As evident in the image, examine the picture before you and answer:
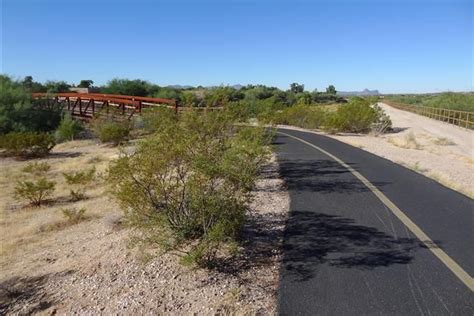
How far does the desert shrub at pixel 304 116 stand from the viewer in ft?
110

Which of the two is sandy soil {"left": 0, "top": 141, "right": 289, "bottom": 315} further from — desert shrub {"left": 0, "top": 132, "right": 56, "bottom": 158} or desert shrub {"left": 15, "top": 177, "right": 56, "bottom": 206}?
desert shrub {"left": 0, "top": 132, "right": 56, "bottom": 158}

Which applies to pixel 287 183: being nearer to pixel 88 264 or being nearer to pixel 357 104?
pixel 88 264

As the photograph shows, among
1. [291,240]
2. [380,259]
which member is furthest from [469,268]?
[291,240]

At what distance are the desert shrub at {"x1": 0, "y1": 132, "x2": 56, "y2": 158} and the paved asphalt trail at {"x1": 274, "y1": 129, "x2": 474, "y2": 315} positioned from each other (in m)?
14.8

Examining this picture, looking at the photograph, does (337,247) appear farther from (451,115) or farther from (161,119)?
(451,115)

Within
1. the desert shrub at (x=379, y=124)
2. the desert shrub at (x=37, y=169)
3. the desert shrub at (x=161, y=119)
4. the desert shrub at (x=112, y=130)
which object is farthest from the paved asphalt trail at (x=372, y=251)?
the desert shrub at (x=379, y=124)

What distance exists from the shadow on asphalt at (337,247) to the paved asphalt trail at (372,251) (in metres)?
0.01

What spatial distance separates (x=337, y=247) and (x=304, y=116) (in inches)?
1154

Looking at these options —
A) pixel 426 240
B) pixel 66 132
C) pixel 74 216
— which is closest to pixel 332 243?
pixel 426 240

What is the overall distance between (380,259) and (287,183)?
5.37 metres

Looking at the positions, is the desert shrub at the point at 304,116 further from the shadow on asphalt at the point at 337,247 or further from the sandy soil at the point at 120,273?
the shadow on asphalt at the point at 337,247

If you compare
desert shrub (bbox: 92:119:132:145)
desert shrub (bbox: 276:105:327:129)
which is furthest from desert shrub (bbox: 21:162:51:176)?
desert shrub (bbox: 276:105:327:129)

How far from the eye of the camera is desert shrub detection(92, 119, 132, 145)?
79.4 ft

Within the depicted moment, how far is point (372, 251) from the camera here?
5.94 m
